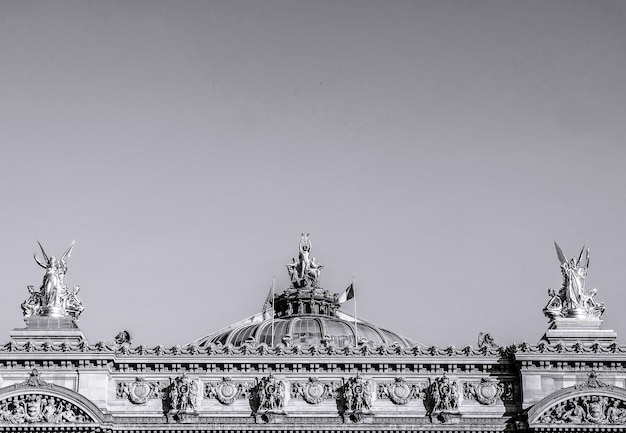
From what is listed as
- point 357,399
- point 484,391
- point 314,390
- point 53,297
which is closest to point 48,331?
point 53,297

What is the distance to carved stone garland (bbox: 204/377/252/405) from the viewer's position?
198 feet

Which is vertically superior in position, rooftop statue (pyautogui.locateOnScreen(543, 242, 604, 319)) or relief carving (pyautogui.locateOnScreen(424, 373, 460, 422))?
rooftop statue (pyautogui.locateOnScreen(543, 242, 604, 319))

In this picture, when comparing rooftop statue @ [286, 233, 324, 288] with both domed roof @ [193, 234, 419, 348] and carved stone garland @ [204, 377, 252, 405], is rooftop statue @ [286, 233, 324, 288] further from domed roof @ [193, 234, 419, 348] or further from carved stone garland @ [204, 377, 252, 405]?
carved stone garland @ [204, 377, 252, 405]

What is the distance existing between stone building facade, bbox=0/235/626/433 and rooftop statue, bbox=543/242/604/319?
0.73 meters

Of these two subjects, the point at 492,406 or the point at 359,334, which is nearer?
the point at 492,406

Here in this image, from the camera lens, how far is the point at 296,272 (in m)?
75.0

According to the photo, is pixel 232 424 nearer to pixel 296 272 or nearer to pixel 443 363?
pixel 443 363

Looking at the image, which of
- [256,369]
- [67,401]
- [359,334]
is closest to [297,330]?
[359,334]

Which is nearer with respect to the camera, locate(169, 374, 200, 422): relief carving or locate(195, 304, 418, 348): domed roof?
locate(169, 374, 200, 422): relief carving

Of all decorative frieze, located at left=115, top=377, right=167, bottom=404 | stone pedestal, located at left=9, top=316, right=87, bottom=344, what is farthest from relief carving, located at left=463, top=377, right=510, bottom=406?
stone pedestal, located at left=9, top=316, right=87, bottom=344

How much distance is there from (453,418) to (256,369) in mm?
8685

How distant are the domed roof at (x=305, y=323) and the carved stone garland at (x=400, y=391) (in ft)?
20.4

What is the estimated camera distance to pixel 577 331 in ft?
204

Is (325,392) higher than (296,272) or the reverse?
the reverse
